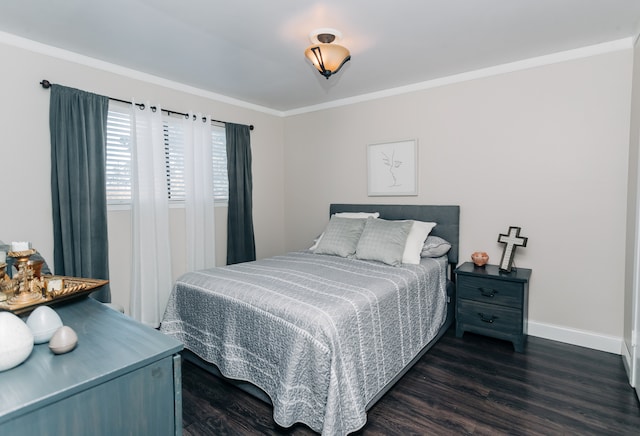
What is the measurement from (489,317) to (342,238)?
145 cm

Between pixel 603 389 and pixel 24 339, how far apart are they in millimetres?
3038

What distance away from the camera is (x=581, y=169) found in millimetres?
2785

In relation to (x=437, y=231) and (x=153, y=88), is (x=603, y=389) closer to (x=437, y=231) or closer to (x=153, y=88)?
(x=437, y=231)

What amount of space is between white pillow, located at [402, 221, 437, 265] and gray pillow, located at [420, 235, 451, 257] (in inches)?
2.9

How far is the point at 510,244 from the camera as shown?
2.98 metres

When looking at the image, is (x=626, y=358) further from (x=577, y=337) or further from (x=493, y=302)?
(x=493, y=302)

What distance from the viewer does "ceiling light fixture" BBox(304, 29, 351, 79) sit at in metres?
2.20

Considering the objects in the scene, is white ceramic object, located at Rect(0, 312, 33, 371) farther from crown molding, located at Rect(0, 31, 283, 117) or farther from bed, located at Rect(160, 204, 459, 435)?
crown molding, located at Rect(0, 31, 283, 117)

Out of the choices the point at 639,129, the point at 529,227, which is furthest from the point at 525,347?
the point at 639,129

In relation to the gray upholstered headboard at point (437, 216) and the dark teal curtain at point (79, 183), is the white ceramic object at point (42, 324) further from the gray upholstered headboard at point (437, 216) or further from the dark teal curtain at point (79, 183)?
the gray upholstered headboard at point (437, 216)

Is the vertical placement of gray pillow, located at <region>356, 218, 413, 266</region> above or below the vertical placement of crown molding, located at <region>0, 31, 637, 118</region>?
below

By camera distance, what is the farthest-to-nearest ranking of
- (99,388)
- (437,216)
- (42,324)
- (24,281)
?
(437,216) < (24,281) < (42,324) < (99,388)

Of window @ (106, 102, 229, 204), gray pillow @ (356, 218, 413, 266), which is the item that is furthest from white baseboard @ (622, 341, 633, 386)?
window @ (106, 102, 229, 204)

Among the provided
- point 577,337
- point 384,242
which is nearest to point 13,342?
point 384,242
